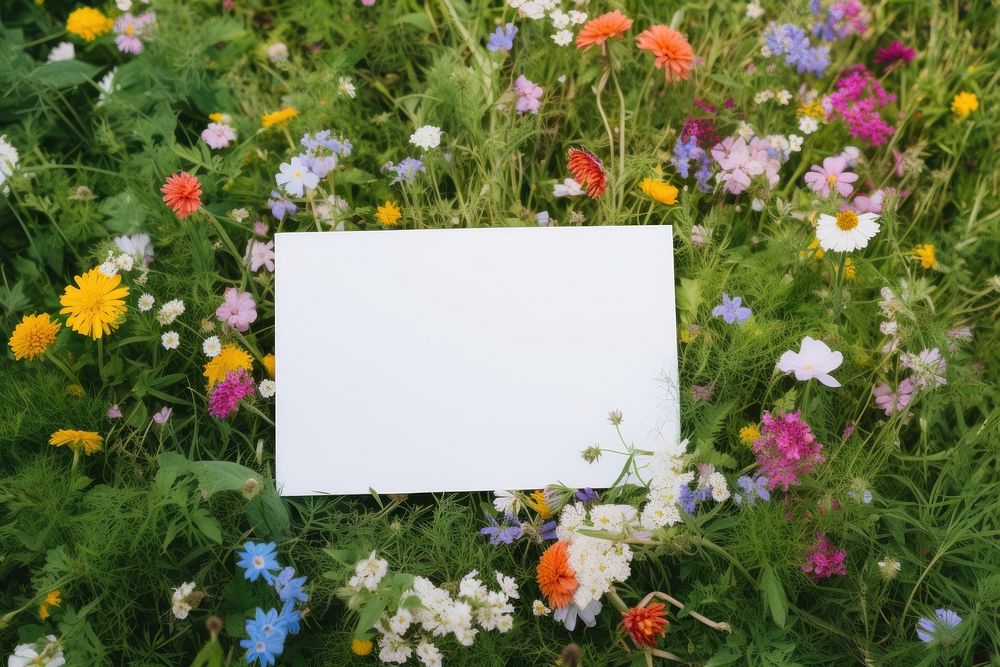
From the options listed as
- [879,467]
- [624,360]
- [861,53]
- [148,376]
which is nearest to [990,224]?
[861,53]

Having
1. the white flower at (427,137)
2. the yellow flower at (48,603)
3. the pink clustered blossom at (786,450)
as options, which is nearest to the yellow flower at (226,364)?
the yellow flower at (48,603)

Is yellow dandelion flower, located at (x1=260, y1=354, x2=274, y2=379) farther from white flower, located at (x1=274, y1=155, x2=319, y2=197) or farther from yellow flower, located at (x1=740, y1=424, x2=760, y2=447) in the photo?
yellow flower, located at (x1=740, y1=424, x2=760, y2=447)

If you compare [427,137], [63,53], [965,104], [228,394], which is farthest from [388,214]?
[965,104]

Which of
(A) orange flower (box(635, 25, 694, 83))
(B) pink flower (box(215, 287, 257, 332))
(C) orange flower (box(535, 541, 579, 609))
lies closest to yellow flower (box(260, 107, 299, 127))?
(B) pink flower (box(215, 287, 257, 332))

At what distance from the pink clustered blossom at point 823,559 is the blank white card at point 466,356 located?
282 millimetres

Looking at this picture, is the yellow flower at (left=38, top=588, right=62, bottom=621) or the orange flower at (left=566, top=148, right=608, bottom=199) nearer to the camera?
the yellow flower at (left=38, top=588, right=62, bottom=621)

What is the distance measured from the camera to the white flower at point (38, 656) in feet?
3.43

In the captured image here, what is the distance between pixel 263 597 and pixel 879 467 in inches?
39.2

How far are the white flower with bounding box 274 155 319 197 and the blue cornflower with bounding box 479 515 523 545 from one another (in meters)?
0.66

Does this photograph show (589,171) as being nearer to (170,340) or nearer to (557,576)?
(557,576)

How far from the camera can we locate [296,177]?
52.1 inches

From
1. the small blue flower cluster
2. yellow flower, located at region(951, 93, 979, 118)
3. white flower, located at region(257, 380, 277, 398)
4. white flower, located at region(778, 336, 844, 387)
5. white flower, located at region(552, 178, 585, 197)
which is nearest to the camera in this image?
the small blue flower cluster

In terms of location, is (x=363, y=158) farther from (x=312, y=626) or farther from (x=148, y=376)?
(x=312, y=626)

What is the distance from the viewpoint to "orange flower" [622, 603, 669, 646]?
Answer: 3.45 feet
